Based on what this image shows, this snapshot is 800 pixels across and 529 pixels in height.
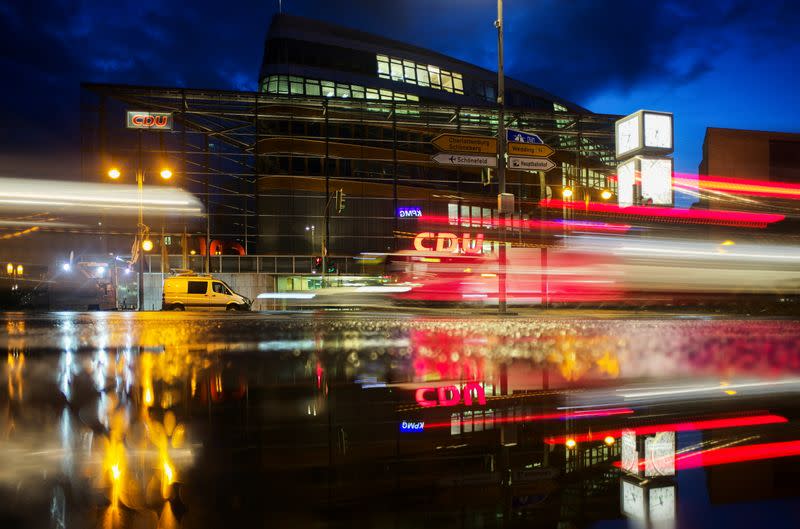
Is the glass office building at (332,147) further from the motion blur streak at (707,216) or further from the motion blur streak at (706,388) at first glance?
the motion blur streak at (706,388)

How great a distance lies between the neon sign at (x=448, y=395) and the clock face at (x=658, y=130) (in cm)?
2242

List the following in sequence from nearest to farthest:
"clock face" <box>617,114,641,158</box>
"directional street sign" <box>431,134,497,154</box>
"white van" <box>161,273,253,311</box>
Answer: "directional street sign" <box>431,134,497,154</box> → "clock face" <box>617,114,641,158</box> → "white van" <box>161,273,253,311</box>

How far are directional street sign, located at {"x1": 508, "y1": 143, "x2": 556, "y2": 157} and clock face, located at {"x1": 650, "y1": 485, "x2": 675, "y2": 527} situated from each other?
1814 centimetres

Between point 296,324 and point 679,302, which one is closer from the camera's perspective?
point 296,324

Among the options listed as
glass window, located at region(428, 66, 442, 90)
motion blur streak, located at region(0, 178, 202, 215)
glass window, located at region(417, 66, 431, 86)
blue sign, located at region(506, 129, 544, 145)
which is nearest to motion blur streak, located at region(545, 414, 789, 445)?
blue sign, located at region(506, 129, 544, 145)

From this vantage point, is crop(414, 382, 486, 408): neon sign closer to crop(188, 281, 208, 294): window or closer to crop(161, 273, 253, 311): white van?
crop(161, 273, 253, 311): white van

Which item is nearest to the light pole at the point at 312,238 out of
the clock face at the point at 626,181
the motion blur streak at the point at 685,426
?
the clock face at the point at 626,181

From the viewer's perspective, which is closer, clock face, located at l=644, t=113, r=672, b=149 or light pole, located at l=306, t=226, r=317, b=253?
clock face, located at l=644, t=113, r=672, b=149

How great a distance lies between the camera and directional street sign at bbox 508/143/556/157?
2025 centimetres

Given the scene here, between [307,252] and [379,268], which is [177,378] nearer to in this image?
[379,268]

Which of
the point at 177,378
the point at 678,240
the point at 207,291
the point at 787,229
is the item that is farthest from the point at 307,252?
the point at 177,378

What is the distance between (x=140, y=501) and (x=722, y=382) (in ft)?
17.7

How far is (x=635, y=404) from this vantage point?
4.80 metres

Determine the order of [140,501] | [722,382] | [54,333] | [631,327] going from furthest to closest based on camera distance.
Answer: [631,327] → [54,333] → [722,382] → [140,501]
